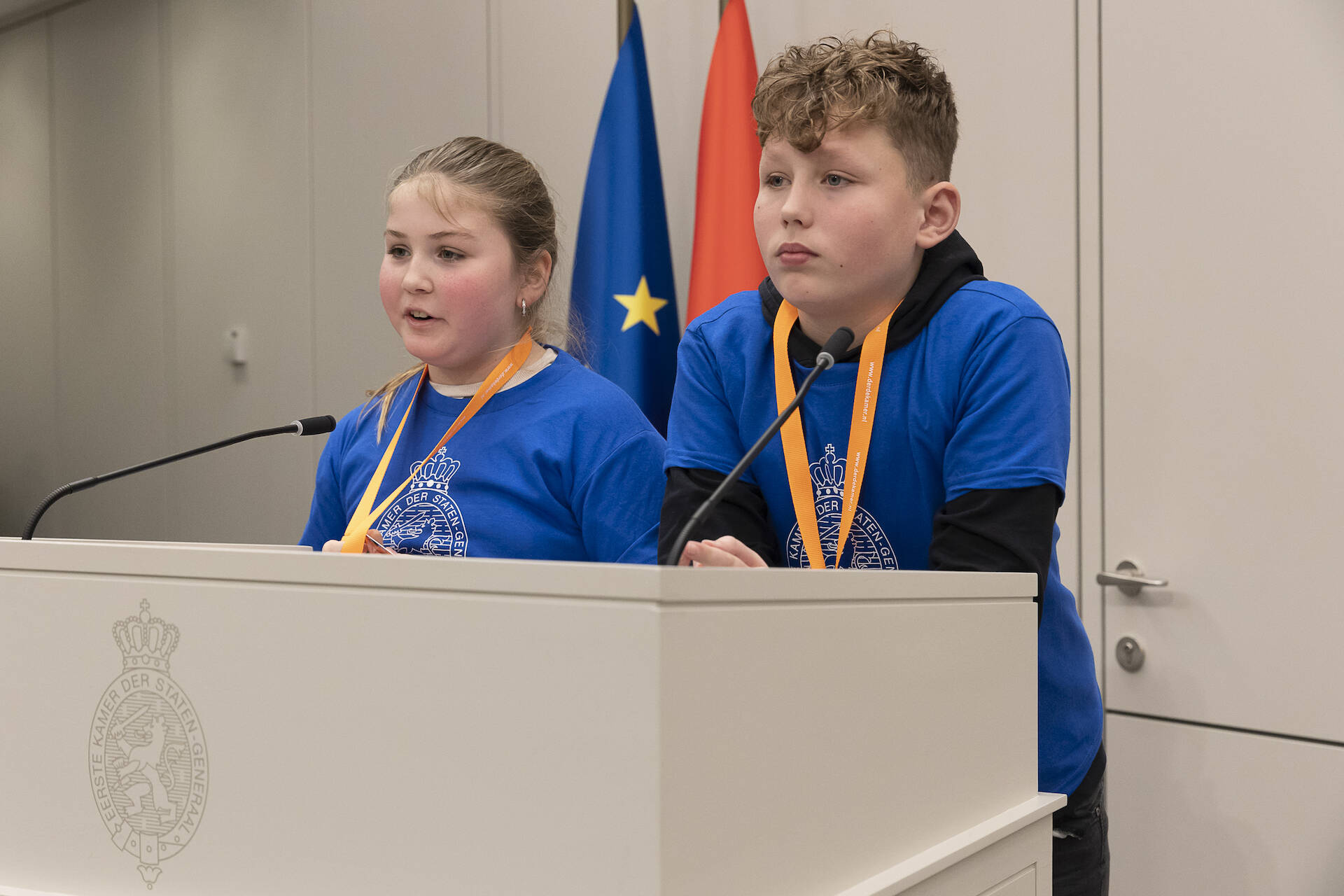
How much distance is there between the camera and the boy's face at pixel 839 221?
1.27 m

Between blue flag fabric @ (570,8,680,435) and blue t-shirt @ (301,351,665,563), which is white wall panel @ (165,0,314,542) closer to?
blue flag fabric @ (570,8,680,435)

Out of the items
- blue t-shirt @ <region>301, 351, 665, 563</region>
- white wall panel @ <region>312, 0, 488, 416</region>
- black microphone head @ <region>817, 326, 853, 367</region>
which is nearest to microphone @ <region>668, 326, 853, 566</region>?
black microphone head @ <region>817, 326, 853, 367</region>

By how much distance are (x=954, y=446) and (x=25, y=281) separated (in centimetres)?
540

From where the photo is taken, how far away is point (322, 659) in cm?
78

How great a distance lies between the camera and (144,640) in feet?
2.80

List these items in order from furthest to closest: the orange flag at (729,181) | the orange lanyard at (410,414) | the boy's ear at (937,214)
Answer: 1. the orange flag at (729,181)
2. the orange lanyard at (410,414)
3. the boy's ear at (937,214)

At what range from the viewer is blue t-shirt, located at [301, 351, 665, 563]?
1.48 meters

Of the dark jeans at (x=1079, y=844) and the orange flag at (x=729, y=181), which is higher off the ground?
the orange flag at (x=729, y=181)

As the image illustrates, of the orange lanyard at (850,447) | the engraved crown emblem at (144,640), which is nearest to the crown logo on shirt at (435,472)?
the orange lanyard at (850,447)

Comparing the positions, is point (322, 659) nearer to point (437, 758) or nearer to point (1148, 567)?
point (437, 758)

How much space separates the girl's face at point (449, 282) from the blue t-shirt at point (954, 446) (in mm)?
428

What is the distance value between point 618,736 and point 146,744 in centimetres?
37

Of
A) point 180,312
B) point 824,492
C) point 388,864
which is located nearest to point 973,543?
point 824,492

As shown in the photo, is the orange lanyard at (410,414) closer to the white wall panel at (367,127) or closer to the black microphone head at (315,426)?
the black microphone head at (315,426)
